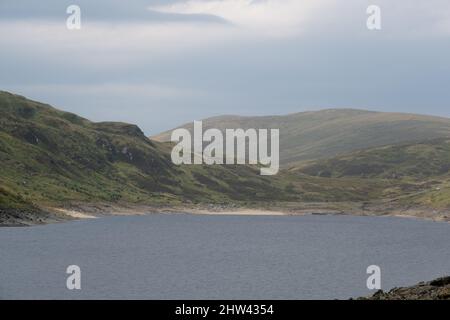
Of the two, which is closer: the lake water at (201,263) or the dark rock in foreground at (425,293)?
the dark rock in foreground at (425,293)

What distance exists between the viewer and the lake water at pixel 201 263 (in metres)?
92.3

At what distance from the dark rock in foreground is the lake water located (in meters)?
19.5

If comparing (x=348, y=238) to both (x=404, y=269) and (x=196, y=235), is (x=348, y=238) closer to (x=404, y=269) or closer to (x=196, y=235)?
(x=196, y=235)

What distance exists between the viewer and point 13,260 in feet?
385

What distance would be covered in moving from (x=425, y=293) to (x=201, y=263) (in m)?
64.4

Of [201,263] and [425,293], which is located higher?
[425,293]

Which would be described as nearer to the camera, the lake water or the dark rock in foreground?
the dark rock in foreground

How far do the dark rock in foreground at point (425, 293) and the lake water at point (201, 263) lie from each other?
19516mm

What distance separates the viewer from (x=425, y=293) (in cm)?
6625

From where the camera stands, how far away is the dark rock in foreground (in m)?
63.0

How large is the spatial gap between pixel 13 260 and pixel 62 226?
243ft

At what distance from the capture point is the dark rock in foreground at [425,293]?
63000mm

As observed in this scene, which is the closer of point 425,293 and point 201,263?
point 425,293

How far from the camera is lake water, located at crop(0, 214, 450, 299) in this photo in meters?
92.3
